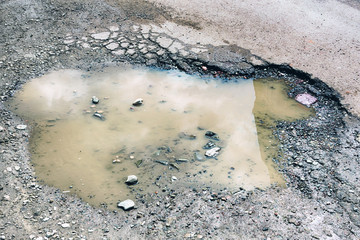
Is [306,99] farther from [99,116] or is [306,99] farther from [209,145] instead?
[99,116]

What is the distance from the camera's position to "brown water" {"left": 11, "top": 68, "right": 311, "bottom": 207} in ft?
10.2

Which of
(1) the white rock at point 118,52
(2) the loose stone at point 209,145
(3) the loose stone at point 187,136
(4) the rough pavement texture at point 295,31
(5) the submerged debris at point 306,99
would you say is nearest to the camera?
(2) the loose stone at point 209,145

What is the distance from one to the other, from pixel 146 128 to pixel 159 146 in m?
0.36

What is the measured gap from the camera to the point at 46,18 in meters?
5.11

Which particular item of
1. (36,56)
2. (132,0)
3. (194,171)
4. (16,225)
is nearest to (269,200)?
(194,171)

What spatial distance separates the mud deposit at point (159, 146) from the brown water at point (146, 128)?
3 cm

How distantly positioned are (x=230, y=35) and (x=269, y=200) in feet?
9.91

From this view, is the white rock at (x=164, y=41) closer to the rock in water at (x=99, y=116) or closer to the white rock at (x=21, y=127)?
the rock in water at (x=99, y=116)

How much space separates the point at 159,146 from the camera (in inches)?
136

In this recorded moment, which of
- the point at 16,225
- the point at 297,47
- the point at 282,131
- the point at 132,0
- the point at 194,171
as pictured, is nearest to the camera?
the point at 16,225

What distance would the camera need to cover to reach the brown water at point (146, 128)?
311cm

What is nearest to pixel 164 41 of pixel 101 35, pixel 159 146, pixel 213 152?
pixel 101 35

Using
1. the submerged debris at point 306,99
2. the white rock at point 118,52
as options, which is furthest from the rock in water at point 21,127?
the submerged debris at point 306,99

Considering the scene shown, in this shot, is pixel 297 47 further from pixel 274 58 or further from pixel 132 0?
pixel 132 0
